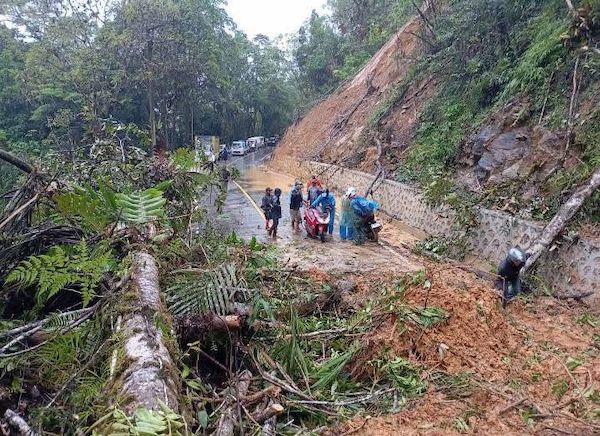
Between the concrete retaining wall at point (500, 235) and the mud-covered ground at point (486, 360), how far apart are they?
0.51 metres

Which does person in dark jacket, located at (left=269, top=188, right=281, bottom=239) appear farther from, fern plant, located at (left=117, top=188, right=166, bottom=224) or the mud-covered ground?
fern plant, located at (left=117, top=188, right=166, bottom=224)

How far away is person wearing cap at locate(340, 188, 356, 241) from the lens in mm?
12078

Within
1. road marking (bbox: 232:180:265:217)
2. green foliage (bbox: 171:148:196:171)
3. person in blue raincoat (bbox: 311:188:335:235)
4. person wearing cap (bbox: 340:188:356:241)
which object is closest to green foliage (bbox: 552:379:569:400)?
green foliage (bbox: 171:148:196:171)

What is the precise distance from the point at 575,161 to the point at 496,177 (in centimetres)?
223

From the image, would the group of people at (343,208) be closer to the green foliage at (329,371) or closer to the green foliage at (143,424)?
the green foliage at (329,371)

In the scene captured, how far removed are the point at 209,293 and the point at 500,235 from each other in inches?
267

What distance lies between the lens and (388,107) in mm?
22359

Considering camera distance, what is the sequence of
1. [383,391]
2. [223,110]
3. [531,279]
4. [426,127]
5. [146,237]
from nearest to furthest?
[383,391] → [146,237] → [531,279] → [426,127] → [223,110]

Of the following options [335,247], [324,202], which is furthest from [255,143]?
[335,247]

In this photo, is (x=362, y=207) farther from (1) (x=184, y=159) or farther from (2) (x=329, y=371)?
(2) (x=329, y=371)

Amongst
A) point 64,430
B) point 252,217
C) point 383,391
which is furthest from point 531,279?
point 252,217

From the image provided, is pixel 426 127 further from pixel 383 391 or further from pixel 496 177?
pixel 383 391

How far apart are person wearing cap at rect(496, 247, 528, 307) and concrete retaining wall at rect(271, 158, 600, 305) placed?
0.85 metres

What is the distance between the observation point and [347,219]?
1230 centimetres
